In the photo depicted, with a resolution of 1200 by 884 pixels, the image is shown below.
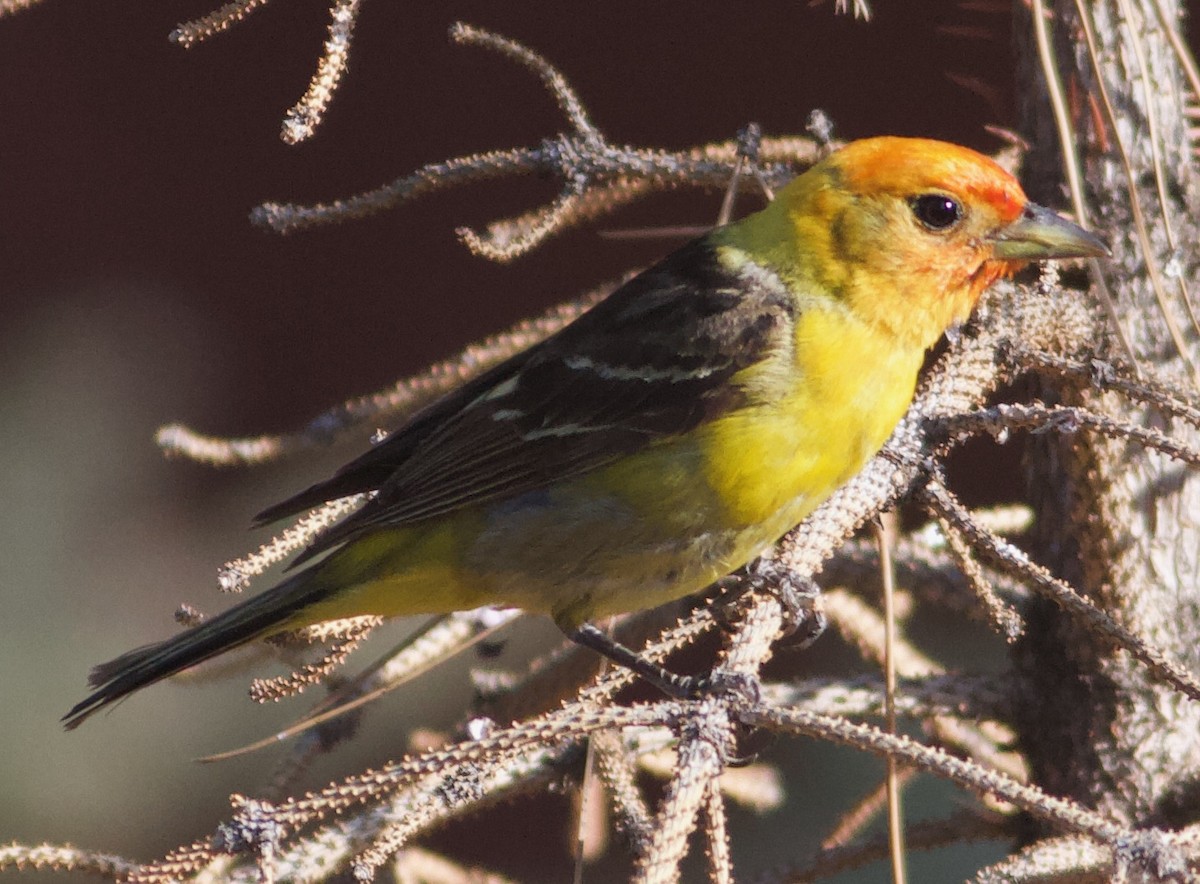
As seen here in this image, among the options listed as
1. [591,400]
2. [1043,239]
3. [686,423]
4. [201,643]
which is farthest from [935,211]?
[201,643]

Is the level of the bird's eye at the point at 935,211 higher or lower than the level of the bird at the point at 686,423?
higher

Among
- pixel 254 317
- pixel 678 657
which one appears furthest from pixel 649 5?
pixel 678 657

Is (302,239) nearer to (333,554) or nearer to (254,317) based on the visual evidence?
(254,317)

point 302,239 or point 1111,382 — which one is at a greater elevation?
point 302,239

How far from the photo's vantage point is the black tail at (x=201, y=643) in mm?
1912

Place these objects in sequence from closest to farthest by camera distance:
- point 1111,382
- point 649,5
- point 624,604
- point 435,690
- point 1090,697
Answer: point 1111,382, point 1090,697, point 624,604, point 649,5, point 435,690

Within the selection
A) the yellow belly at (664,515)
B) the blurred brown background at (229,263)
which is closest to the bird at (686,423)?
the yellow belly at (664,515)

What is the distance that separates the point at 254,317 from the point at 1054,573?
2.78 metres

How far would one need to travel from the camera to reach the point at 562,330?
93.3 inches

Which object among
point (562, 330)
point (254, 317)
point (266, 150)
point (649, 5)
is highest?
point (649, 5)

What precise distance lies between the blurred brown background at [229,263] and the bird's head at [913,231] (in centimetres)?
166

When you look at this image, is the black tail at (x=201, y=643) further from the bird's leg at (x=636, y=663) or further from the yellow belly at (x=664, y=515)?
the bird's leg at (x=636, y=663)

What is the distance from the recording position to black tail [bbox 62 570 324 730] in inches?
75.3

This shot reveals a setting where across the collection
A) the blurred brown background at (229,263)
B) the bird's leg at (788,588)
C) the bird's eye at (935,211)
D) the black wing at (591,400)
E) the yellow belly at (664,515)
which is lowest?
the bird's leg at (788,588)
